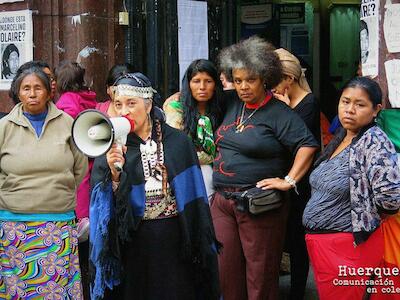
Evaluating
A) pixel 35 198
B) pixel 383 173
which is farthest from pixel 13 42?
pixel 383 173

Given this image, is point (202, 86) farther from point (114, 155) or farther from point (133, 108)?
point (114, 155)

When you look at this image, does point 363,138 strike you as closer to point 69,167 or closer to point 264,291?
point 264,291

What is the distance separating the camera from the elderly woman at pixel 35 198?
18.9 feet

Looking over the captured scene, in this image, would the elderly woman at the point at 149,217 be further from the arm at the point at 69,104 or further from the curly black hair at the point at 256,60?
the arm at the point at 69,104

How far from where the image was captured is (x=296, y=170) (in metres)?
5.79

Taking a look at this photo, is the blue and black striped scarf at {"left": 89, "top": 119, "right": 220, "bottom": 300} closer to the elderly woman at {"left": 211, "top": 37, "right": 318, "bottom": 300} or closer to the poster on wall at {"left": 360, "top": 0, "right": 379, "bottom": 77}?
the elderly woman at {"left": 211, "top": 37, "right": 318, "bottom": 300}

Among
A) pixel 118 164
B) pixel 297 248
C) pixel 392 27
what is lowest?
pixel 297 248

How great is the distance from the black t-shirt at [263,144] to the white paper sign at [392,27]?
0.79m

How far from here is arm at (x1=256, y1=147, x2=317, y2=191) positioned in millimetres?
5770

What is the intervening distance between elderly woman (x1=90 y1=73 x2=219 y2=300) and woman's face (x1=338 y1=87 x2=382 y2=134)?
974 mm

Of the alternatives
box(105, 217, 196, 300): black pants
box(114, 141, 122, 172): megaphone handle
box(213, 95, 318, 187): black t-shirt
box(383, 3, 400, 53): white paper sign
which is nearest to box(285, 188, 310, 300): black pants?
box(213, 95, 318, 187): black t-shirt

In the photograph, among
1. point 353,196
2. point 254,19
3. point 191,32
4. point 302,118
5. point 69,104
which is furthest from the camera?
point 254,19

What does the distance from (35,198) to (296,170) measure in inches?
68.5

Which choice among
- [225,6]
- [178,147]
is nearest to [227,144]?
[178,147]
